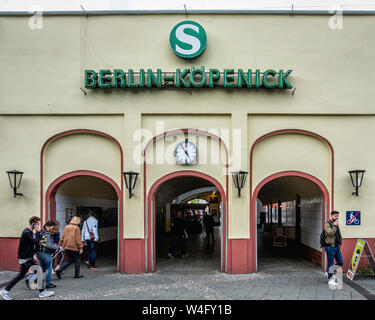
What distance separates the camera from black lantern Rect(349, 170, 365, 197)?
31.9 ft

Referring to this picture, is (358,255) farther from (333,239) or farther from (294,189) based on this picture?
(294,189)

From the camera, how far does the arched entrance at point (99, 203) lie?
10.1m

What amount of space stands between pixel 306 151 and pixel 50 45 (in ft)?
26.8

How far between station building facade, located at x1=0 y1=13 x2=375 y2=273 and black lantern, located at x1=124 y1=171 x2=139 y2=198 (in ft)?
0.51

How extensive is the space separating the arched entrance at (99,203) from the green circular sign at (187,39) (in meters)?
4.33

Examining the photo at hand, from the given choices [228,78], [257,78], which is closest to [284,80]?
[257,78]

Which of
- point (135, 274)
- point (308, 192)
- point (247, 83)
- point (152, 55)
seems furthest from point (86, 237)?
point (308, 192)

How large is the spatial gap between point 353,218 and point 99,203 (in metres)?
8.82

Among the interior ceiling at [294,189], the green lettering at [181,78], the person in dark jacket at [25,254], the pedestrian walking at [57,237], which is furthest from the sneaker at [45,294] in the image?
the interior ceiling at [294,189]

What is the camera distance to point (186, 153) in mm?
10141

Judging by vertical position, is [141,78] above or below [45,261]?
above

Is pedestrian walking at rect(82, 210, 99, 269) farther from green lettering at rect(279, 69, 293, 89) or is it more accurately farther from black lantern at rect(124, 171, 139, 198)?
green lettering at rect(279, 69, 293, 89)

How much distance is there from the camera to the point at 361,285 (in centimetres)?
853

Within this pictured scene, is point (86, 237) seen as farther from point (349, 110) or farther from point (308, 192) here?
point (349, 110)
